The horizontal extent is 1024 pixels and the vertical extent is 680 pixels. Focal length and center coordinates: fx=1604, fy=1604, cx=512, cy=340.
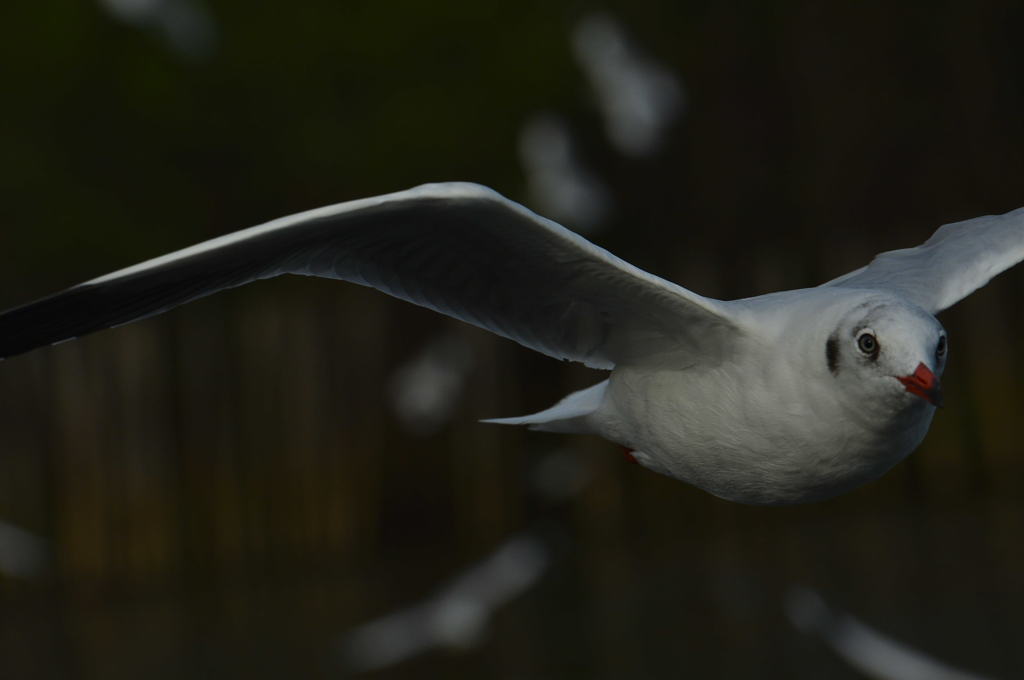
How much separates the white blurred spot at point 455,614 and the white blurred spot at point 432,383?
114cm

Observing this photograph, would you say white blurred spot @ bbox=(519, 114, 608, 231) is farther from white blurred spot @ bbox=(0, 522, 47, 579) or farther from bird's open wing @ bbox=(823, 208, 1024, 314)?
bird's open wing @ bbox=(823, 208, 1024, 314)

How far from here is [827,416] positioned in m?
3.51

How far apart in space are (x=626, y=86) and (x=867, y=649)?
20.5 feet

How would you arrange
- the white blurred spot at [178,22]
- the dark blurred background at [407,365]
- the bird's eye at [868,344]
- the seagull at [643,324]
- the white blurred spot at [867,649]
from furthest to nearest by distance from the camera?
the white blurred spot at [178,22]
the dark blurred background at [407,365]
the white blurred spot at [867,649]
the seagull at [643,324]
the bird's eye at [868,344]

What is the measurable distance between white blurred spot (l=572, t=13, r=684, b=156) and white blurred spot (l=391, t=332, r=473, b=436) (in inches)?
96.2

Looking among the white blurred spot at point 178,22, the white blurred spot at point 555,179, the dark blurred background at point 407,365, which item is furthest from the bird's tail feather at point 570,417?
the white blurred spot at point 178,22

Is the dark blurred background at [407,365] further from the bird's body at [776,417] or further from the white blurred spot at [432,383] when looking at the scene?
the bird's body at [776,417]

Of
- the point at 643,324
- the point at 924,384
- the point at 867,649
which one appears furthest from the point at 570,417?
the point at 867,649

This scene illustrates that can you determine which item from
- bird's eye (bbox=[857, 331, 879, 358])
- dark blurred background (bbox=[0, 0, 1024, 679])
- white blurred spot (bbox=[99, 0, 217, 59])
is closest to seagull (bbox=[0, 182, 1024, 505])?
bird's eye (bbox=[857, 331, 879, 358])

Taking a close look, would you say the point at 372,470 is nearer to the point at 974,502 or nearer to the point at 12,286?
the point at 12,286

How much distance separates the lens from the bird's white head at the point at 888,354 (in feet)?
10.6

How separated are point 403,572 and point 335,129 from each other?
3.49 meters

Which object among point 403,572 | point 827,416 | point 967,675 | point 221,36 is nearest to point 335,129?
point 221,36

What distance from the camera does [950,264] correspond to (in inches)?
175
